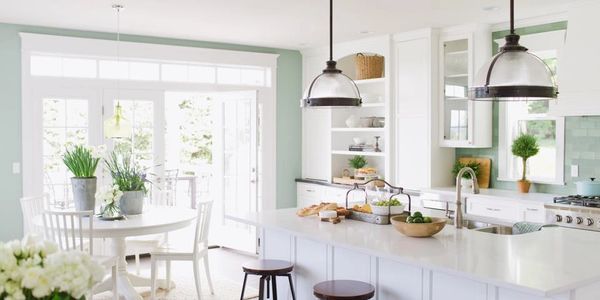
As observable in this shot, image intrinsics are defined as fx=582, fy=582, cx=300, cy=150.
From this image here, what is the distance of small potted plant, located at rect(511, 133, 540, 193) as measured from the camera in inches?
215

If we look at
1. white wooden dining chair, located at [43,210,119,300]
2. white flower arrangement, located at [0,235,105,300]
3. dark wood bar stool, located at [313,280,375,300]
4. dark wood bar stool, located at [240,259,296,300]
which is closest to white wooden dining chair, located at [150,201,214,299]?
white wooden dining chair, located at [43,210,119,300]

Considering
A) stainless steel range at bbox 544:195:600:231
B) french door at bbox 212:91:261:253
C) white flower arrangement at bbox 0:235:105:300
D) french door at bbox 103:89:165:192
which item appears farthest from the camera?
french door at bbox 212:91:261:253

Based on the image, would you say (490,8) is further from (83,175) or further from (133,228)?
(83,175)

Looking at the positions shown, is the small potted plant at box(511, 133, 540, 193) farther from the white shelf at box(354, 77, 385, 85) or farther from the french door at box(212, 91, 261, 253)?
the french door at box(212, 91, 261, 253)

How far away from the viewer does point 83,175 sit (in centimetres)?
501

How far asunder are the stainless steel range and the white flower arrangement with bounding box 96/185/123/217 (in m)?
3.59

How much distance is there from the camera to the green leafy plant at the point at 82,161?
16.3ft

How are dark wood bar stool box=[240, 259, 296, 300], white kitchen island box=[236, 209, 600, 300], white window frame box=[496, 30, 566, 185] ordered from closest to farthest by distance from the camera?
1. white kitchen island box=[236, 209, 600, 300]
2. dark wood bar stool box=[240, 259, 296, 300]
3. white window frame box=[496, 30, 566, 185]

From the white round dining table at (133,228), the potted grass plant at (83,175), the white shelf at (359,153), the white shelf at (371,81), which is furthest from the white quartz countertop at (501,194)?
the potted grass plant at (83,175)

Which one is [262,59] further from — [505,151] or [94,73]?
[505,151]

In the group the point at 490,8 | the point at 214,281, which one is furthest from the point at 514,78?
the point at 214,281

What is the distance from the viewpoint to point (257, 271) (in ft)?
11.7

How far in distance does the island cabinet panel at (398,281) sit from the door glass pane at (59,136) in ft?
13.2

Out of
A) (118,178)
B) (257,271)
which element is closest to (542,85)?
(257,271)
